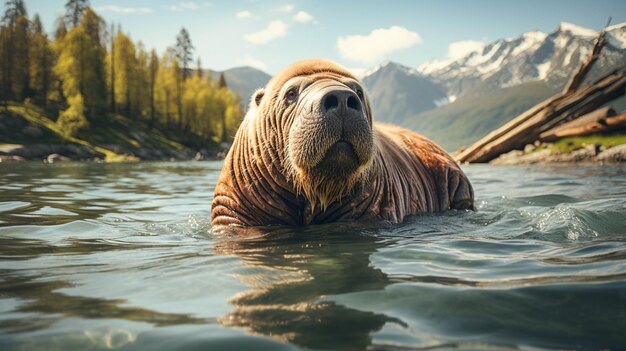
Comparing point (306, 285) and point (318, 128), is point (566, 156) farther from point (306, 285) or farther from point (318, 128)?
point (306, 285)

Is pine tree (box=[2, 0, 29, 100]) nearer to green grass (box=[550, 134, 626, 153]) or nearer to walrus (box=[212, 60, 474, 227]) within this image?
green grass (box=[550, 134, 626, 153])

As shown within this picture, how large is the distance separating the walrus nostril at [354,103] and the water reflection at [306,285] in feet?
3.97

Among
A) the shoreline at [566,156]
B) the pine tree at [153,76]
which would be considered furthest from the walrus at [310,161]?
the pine tree at [153,76]

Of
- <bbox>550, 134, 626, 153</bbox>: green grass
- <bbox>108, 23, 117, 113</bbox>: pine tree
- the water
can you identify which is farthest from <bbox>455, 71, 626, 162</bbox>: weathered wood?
<bbox>108, 23, 117, 113</bbox>: pine tree

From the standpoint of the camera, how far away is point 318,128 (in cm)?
489

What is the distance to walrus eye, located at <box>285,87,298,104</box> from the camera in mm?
5713

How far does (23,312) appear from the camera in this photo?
2744mm

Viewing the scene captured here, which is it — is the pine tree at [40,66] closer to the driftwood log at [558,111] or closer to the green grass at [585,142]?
the driftwood log at [558,111]

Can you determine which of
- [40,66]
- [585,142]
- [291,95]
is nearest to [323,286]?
[291,95]

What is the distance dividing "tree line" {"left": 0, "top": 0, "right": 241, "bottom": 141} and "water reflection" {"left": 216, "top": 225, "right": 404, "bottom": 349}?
171 feet

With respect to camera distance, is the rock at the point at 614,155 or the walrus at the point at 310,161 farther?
the rock at the point at 614,155

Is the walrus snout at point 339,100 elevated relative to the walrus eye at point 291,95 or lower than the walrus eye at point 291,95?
lower

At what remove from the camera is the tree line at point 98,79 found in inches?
2290

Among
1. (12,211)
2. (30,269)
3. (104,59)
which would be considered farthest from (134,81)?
(30,269)
